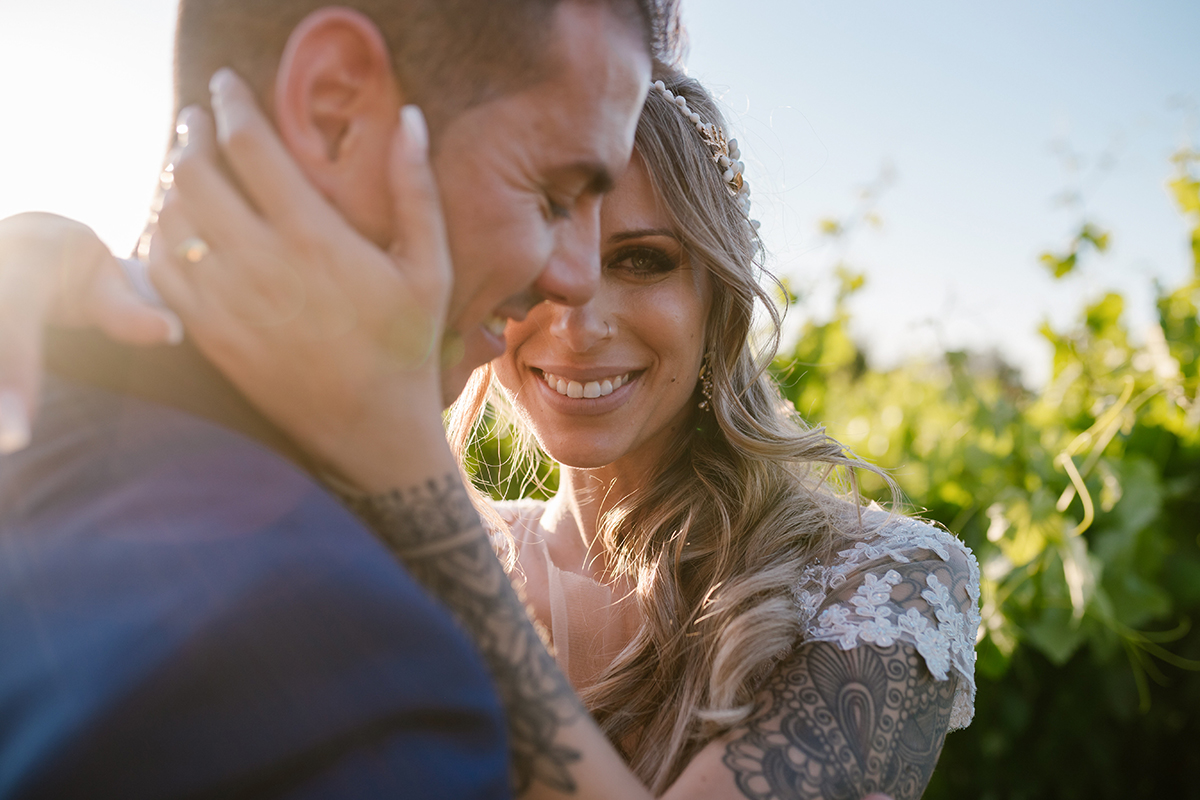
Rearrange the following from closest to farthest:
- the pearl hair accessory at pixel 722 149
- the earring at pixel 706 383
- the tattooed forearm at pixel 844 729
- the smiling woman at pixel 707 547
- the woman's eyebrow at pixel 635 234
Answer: the tattooed forearm at pixel 844 729 < the smiling woman at pixel 707 547 < the woman's eyebrow at pixel 635 234 < the pearl hair accessory at pixel 722 149 < the earring at pixel 706 383

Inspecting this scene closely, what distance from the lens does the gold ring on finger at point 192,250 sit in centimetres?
116

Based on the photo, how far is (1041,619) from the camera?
336cm

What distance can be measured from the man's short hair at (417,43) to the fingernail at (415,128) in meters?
0.04

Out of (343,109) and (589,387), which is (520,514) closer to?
(589,387)

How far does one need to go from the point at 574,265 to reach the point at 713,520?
53.5 inches

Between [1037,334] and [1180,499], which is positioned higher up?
[1037,334]

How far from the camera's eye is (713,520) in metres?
2.62

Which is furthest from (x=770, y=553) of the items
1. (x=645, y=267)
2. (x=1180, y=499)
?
(x=1180, y=499)

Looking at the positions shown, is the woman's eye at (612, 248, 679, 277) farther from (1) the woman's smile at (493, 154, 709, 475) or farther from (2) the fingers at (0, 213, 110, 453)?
(2) the fingers at (0, 213, 110, 453)

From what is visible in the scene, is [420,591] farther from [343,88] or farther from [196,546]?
[343,88]

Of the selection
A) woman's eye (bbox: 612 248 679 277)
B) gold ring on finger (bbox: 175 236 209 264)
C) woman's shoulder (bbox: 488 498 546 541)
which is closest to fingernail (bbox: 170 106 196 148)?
gold ring on finger (bbox: 175 236 209 264)

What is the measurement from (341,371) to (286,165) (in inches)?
11.7

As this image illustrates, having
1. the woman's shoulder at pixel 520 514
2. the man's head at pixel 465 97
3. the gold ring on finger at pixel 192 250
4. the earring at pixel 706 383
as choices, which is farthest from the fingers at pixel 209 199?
the woman's shoulder at pixel 520 514

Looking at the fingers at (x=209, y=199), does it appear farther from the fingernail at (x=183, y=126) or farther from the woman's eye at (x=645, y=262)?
the woman's eye at (x=645, y=262)
